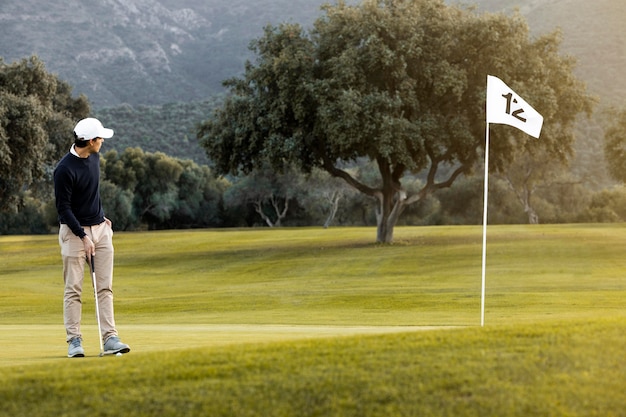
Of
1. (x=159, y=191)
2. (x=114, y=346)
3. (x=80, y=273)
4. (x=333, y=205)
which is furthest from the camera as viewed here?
(x=333, y=205)

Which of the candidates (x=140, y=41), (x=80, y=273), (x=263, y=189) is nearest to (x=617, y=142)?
(x=263, y=189)

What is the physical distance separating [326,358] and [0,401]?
232 cm

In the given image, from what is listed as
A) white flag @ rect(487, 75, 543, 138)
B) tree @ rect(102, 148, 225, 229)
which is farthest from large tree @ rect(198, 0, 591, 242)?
tree @ rect(102, 148, 225, 229)

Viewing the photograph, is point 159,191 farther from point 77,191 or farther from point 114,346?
point 114,346

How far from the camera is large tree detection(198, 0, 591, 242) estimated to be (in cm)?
3678

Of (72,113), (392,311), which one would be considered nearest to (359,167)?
(72,113)

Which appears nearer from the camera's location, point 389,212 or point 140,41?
point 389,212

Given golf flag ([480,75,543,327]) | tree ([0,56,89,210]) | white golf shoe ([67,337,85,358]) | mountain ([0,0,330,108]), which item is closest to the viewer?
white golf shoe ([67,337,85,358])

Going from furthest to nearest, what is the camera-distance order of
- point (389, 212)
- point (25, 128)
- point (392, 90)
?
point (389, 212), point (25, 128), point (392, 90)

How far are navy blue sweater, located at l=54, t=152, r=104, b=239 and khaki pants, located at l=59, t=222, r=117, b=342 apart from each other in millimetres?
143

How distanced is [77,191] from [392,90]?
30125mm

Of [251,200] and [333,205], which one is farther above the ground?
[251,200]

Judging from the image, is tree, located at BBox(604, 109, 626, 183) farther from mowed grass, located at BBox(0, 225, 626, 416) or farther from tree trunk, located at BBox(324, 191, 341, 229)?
tree trunk, located at BBox(324, 191, 341, 229)

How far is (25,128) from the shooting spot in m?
41.1
